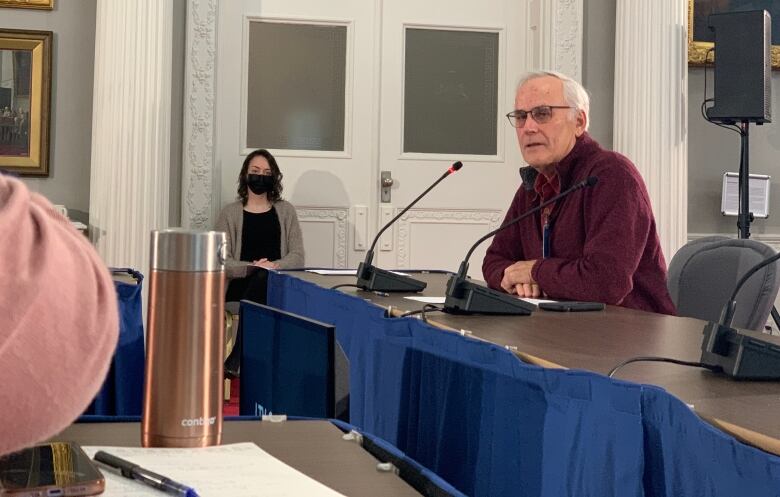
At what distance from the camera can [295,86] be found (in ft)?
20.4

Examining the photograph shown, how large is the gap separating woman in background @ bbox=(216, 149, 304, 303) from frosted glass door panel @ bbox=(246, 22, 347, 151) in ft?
1.27

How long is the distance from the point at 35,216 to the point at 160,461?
0.40 meters

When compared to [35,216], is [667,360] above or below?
below

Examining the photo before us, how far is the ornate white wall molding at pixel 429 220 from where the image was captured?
20.7 ft

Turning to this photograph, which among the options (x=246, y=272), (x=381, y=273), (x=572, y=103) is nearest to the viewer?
(x=381, y=273)

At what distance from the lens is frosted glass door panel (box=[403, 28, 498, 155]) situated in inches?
250

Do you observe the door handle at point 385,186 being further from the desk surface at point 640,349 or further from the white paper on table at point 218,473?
the white paper on table at point 218,473

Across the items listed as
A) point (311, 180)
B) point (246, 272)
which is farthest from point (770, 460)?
point (311, 180)

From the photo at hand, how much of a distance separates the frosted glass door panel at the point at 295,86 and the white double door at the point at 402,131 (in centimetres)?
5

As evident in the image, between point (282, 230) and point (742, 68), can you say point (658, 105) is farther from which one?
point (282, 230)

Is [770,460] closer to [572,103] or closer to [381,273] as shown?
[381,273]

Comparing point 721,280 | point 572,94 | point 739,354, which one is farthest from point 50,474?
point 572,94

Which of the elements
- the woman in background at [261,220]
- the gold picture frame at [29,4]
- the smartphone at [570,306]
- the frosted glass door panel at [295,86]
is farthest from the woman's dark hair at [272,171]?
the smartphone at [570,306]

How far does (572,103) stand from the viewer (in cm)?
333
